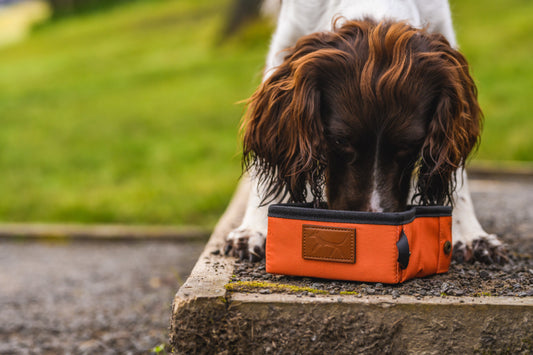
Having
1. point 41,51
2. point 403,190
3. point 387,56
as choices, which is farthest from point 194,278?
point 41,51

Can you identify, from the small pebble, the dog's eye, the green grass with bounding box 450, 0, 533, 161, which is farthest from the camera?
the green grass with bounding box 450, 0, 533, 161

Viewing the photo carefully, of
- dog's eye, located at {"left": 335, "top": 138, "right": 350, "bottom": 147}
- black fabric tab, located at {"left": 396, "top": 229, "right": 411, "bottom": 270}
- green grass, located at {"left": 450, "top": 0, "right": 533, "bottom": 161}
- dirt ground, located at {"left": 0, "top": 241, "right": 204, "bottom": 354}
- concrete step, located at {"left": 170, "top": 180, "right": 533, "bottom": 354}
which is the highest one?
green grass, located at {"left": 450, "top": 0, "right": 533, "bottom": 161}

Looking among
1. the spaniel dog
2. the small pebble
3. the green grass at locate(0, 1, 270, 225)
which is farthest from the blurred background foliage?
the small pebble

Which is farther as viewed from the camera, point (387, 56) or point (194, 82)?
point (194, 82)

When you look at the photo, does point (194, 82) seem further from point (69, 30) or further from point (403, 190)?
point (69, 30)

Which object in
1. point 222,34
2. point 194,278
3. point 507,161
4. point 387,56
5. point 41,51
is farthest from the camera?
point 41,51

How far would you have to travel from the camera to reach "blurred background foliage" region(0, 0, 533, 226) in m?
6.83

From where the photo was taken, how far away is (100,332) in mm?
3605

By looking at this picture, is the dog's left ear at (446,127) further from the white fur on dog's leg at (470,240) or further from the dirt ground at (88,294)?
the dirt ground at (88,294)

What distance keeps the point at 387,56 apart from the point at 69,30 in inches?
997

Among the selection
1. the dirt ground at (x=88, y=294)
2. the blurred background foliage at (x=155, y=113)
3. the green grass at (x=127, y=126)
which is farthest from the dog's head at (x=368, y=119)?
the green grass at (x=127, y=126)

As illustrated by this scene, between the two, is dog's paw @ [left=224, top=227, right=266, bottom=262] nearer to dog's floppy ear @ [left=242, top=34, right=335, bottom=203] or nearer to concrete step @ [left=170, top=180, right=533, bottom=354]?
dog's floppy ear @ [left=242, top=34, right=335, bottom=203]

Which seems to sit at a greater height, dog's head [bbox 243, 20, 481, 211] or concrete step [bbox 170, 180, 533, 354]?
dog's head [bbox 243, 20, 481, 211]

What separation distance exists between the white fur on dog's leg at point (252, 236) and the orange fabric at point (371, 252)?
330mm
